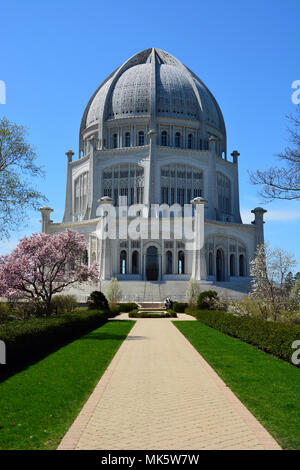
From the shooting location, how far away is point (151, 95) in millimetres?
65438

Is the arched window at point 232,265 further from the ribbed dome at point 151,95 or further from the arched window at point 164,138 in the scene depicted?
the ribbed dome at point 151,95

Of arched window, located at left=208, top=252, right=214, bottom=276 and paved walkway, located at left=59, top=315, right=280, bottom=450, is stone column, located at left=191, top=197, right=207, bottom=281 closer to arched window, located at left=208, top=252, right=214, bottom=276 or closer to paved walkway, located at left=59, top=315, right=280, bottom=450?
arched window, located at left=208, top=252, right=214, bottom=276

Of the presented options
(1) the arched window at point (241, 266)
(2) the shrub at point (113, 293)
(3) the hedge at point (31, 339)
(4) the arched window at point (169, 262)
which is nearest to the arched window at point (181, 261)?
(4) the arched window at point (169, 262)

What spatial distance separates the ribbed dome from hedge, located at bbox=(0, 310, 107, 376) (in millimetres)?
51387

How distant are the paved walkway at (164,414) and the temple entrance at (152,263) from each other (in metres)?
43.8

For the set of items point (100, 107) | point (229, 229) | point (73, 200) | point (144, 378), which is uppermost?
point (100, 107)

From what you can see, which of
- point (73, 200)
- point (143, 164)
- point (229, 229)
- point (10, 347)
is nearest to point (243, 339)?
point (10, 347)

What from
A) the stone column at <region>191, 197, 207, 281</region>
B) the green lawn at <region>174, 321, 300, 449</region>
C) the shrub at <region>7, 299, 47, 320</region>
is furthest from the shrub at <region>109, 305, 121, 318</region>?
the green lawn at <region>174, 321, 300, 449</region>

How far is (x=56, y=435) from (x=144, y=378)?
4655 millimetres

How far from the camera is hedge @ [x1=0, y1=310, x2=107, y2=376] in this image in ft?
38.9

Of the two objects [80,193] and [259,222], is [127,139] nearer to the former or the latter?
[80,193]

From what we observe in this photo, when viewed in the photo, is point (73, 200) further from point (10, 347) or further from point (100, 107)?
point (10, 347)

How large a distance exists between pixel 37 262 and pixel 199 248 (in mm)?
31707

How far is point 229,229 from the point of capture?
194 feet
